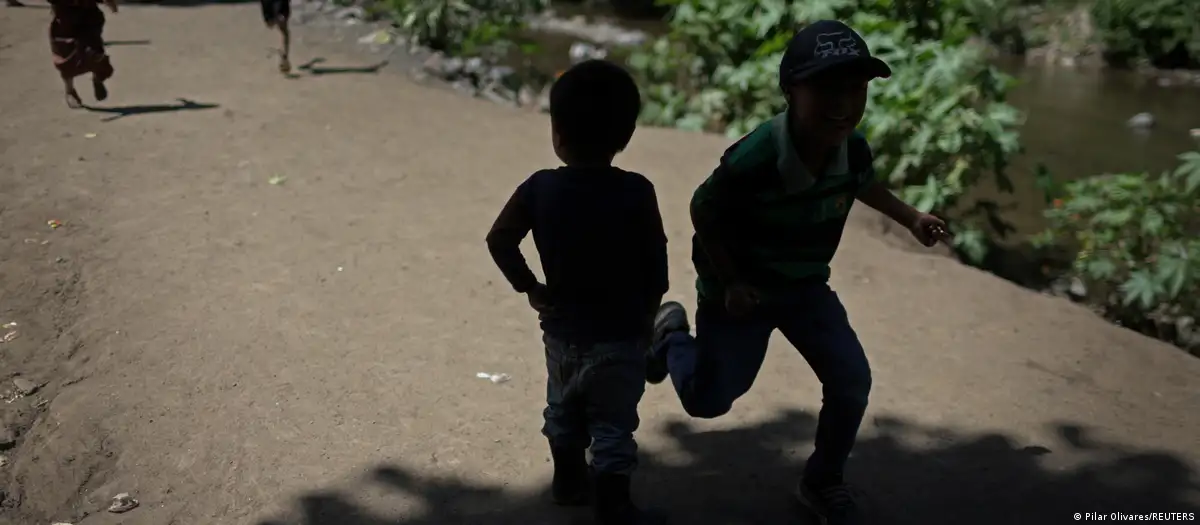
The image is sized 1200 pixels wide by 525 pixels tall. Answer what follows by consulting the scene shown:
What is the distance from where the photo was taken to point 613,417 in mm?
2730

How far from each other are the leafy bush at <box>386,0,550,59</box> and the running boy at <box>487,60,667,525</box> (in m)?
7.43

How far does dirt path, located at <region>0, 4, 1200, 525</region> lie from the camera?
323cm

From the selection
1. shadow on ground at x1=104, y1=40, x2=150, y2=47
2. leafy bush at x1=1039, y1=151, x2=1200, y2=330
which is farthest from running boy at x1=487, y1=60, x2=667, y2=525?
shadow on ground at x1=104, y1=40, x2=150, y2=47

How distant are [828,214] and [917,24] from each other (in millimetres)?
5154

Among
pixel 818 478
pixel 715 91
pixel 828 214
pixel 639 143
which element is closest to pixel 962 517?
pixel 818 478

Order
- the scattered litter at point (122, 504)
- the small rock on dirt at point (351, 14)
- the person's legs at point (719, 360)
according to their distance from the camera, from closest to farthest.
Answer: the person's legs at point (719, 360) → the scattered litter at point (122, 504) → the small rock on dirt at point (351, 14)

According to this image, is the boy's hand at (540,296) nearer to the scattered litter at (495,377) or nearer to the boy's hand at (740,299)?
the boy's hand at (740,299)

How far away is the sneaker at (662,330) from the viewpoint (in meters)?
3.23

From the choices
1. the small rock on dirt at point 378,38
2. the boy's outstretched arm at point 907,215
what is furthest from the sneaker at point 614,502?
the small rock on dirt at point 378,38

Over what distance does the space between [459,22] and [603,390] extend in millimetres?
8040

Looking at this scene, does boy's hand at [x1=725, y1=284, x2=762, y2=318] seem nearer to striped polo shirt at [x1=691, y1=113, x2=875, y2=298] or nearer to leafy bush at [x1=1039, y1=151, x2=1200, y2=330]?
striped polo shirt at [x1=691, y1=113, x2=875, y2=298]

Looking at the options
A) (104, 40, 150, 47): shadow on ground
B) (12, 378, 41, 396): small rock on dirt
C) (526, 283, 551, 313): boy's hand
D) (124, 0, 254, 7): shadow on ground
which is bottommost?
(124, 0, 254, 7): shadow on ground

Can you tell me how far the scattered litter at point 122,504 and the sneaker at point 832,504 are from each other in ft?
6.61

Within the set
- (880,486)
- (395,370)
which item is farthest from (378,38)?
(880,486)
